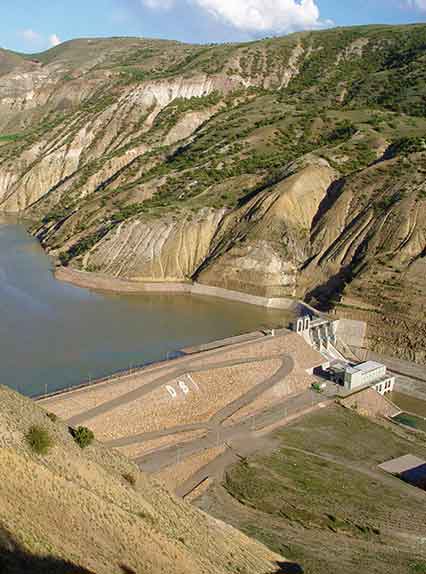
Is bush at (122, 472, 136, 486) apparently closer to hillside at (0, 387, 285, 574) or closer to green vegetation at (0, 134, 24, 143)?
hillside at (0, 387, 285, 574)

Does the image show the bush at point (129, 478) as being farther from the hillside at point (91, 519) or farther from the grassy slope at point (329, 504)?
the grassy slope at point (329, 504)

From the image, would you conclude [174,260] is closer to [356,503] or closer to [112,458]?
[356,503]

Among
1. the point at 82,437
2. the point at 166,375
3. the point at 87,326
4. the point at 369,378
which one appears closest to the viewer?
the point at 82,437

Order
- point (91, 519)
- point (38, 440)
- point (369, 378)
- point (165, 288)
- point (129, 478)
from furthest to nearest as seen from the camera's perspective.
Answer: point (165, 288), point (369, 378), point (129, 478), point (38, 440), point (91, 519)

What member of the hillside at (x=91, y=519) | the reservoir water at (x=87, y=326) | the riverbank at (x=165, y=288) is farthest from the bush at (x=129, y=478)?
the riverbank at (x=165, y=288)

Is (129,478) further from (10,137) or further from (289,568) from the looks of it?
(10,137)

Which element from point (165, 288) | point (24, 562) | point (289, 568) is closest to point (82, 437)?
point (24, 562)
